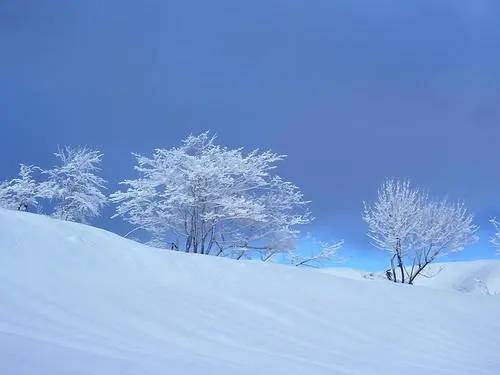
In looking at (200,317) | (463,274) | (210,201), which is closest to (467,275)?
(463,274)

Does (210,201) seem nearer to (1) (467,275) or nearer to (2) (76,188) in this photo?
(2) (76,188)

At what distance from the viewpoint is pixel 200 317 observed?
7.55 meters

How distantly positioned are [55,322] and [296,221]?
61.5 ft

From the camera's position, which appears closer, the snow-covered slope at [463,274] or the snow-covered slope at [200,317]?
the snow-covered slope at [200,317]

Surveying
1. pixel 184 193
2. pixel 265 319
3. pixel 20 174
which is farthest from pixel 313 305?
pixel 20 174

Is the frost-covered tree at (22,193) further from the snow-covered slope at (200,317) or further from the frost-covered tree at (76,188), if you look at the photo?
the snow-covered slope at (200,317)

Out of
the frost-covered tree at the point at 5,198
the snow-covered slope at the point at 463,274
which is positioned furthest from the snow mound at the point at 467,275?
the frost-covered tree at the point at 5,198

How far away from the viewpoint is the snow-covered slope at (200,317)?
4.70 m

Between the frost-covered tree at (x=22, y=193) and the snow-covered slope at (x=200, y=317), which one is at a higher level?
the frost-covered tree at (x=22, y=193)

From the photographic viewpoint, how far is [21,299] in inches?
235

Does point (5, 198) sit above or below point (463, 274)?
below

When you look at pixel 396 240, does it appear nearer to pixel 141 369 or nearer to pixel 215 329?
pixel 215 329

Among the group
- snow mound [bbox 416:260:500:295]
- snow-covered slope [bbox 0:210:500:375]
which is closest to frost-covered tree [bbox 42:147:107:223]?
snow-covered slope [bbox 0:210:500:375]

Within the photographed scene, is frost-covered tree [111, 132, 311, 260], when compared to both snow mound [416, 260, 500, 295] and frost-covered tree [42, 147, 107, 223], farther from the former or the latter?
snow mound [416, 260, 500, 295]
